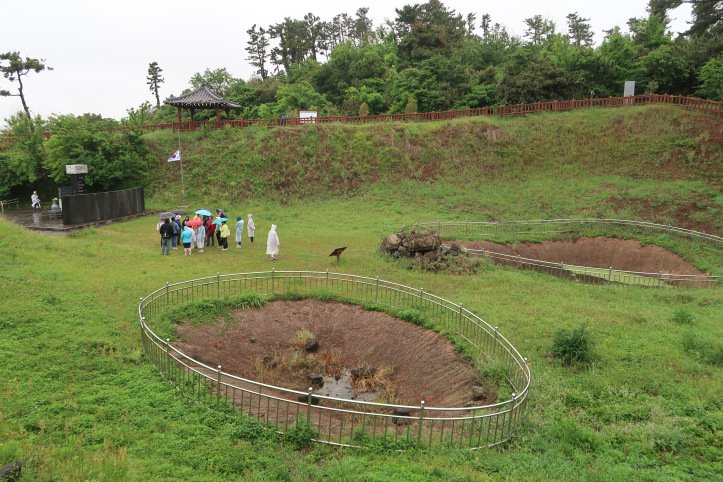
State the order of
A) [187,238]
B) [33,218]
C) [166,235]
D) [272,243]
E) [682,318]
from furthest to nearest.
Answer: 1. [33,218]
2. [166,235]
3. [187,238]
4. [272,243]
5. [682,318]

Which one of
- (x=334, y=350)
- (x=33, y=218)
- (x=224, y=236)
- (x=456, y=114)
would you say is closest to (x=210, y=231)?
(x=224, y=236)

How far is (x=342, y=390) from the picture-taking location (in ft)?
38.3

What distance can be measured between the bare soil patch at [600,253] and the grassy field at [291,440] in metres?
4.73

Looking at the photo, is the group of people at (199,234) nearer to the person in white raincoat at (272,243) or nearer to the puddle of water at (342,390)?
the person in white raincoat at (272,243)

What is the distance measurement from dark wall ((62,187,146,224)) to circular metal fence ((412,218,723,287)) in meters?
16.3

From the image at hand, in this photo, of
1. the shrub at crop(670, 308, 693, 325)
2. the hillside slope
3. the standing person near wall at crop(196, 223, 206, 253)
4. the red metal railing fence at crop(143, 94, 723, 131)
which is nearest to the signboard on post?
the hillside slope

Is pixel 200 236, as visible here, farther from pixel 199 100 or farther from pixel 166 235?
pixel 199 100

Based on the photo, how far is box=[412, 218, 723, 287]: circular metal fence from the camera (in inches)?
746

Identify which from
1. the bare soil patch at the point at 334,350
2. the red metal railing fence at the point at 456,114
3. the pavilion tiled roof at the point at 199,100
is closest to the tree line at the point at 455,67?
the red metal railing fence at the point at 456,114

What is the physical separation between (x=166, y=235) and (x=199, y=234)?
1237 millimetres

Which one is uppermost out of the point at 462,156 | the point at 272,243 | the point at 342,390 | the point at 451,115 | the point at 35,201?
the point at 451,115

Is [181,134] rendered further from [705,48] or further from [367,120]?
[705,48]

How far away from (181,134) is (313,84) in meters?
23.9

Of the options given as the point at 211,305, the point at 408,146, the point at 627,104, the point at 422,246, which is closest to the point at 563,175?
the point at 627,104
